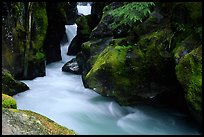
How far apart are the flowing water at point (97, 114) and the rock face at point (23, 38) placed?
1585mm

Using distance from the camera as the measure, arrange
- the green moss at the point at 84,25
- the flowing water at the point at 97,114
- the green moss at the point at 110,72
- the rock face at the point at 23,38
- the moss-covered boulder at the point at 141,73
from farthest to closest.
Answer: the green moss at the point at 84,25, the rock face at the point at 23,38, the green moss at the point at 110,72, the flowing water at the point at 97,114, the moss-covered boulder at the point at 141,73

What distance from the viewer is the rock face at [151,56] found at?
31.1 feet

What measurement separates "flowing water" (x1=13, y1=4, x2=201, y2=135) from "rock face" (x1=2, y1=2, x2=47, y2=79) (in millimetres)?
1585

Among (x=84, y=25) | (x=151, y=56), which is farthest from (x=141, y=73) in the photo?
(x=84, y=25)

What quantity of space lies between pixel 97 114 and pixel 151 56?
3.03m

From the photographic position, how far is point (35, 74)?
16.8m

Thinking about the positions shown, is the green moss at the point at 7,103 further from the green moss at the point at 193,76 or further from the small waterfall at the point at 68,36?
the small waterfall at the point at 68,36

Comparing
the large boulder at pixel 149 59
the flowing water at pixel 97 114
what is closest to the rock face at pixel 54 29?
the flowing water at pixel 97 114

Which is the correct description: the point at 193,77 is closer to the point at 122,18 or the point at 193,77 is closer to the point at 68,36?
the point at 122,18

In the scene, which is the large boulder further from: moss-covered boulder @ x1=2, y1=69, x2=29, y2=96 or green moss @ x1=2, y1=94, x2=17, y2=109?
moss-covered boulder @ x1=2, y1=69, x2=29, y2=96

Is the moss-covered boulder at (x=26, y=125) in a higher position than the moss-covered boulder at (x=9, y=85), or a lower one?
higher

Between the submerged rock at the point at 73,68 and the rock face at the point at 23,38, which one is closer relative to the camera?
the rock face at the point at 23,38

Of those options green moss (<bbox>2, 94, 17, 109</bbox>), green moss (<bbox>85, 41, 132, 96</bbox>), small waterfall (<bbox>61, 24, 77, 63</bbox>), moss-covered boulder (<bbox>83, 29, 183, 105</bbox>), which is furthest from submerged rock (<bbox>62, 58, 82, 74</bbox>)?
green moss (<bbox>2, 94, 17, 109</bbox>)

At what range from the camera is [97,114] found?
11297mm
